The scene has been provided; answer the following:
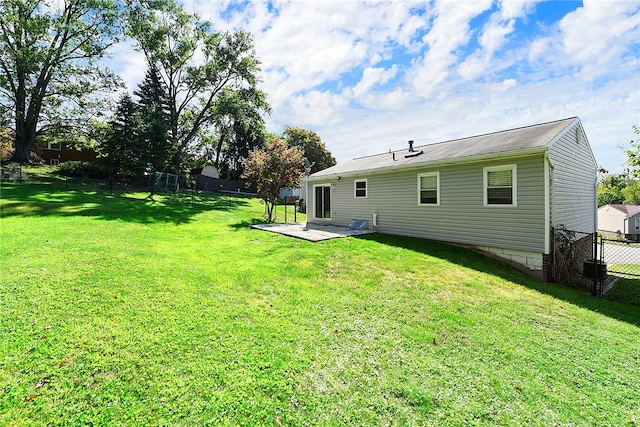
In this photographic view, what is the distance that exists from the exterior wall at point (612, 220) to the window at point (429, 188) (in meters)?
37.7

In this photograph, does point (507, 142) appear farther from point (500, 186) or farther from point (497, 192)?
point (497, 192)

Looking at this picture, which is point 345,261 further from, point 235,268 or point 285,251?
point 235,268

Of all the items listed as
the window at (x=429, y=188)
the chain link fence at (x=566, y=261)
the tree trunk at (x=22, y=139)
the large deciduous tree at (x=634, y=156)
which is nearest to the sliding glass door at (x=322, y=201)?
the window at (x=429, y=188)

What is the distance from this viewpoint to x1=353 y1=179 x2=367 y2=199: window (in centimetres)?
1191

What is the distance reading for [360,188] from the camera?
12133 millimetres

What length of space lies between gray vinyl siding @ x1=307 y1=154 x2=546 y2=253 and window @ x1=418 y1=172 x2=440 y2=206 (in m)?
0.14

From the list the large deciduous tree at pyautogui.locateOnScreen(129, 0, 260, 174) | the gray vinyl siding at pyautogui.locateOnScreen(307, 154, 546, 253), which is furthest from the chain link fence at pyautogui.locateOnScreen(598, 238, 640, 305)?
the large deciduous tree at pyautogui.locateOnScreen(129, 0, 260, 174)

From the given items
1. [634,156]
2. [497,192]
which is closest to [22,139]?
[497,192]

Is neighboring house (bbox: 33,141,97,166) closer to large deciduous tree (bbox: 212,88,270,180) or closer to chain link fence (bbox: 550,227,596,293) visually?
large deciduous tree (bbox: 212,88,270,180)

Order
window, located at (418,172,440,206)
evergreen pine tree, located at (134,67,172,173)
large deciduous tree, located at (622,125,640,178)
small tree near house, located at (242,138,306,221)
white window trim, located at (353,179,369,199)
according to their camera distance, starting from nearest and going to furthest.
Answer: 1. window, located at (418,172,440,206)
2. white window trim, located at (353,179,369,199)
3. large deciduous tree, located at (622,125,640,178)
4. small tree near house, located at (242,138,306,221)
5. evergreen pine tree, located at (134,67,172,173)

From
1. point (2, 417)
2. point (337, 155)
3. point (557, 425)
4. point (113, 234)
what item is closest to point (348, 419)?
point (557, 425)

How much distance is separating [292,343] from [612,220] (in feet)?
153

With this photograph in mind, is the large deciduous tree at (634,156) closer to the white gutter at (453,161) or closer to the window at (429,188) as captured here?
the white gutter at (453,161)

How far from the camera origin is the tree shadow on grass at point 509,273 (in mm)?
5653
